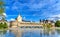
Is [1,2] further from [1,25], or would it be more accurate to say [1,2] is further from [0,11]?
[1,25]

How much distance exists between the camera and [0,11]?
525cm

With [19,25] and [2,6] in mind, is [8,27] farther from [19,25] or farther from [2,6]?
[2,6]

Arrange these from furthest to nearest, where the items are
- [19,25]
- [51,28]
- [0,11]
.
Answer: [19,25] < [51,28] < [0,11]

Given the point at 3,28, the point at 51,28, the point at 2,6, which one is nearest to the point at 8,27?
the point at 3,28

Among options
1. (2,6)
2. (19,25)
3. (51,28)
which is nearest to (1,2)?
(2,6)

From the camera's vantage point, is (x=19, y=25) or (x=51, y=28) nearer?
(x=51, y=28)

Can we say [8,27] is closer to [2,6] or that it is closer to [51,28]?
[51,28]

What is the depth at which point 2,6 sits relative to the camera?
536 centimetres

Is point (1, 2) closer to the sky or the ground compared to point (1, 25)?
closer to the sky

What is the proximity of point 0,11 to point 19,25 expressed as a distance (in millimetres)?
7449

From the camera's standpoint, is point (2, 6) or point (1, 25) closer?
point (2, 6)

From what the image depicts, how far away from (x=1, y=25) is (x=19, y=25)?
148 centimetres

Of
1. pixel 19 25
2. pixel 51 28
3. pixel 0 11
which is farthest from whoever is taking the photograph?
pixel 19 25

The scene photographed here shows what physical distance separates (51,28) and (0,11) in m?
6.32
